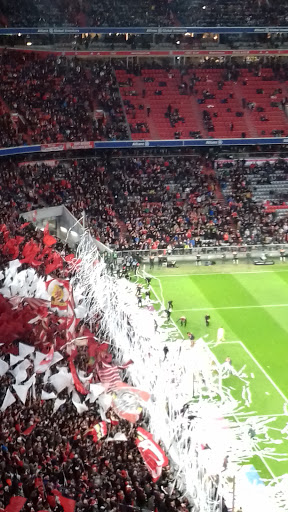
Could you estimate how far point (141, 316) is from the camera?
27.6 metres

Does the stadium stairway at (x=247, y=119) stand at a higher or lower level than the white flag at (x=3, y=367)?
higher

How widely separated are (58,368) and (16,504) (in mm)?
5139

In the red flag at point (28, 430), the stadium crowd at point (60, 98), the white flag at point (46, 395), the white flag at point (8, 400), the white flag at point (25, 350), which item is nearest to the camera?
the red flag at point (28, 430)

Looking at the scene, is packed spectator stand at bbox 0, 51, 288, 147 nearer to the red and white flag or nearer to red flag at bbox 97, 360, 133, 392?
red flag at bbox 97, 360, 133, 392

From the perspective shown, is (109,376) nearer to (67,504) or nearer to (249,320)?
(67,504)

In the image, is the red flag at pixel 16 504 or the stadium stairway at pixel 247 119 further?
the stadium stairway at pixel 247 119

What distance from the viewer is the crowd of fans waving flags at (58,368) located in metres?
16.6

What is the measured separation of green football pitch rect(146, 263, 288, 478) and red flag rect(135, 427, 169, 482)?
4907mm

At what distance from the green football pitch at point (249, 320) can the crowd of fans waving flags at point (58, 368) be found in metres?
4.72

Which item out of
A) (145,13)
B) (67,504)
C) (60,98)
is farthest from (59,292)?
(145,13)

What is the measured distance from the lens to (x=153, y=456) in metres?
15.8

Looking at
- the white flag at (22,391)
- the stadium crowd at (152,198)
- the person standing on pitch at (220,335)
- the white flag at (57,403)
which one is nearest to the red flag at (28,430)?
the white flag at (57,403)

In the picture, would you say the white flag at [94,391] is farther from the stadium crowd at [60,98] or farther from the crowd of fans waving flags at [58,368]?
the stadium crowd at [60,98]

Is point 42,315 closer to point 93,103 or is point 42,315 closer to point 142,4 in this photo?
point 93,103
